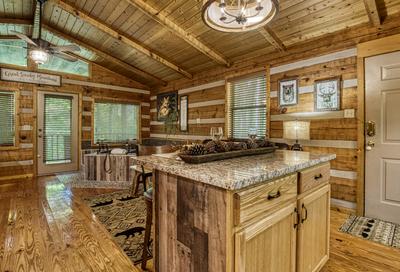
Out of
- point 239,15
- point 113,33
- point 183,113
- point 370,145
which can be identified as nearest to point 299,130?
point 370,145

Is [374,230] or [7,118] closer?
[374,230]

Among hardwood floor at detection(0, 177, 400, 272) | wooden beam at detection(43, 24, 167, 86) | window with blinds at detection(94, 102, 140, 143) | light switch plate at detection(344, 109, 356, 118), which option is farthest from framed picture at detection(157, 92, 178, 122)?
light switch plate at detection(344, 109, 356, 118)

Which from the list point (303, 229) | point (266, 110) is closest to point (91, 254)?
point (303, 229)

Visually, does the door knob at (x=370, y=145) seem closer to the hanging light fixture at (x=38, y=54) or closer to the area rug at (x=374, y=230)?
the area rug at (x=374, y=230)

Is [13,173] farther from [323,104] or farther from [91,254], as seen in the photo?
[323,104]

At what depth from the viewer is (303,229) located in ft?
4.88

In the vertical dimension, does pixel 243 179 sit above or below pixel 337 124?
below

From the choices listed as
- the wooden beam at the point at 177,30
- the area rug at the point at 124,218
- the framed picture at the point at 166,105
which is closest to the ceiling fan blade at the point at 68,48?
the wooden beam at the point at 177,30

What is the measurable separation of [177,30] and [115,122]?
399 cm

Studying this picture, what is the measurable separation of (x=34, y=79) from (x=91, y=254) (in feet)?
17.0

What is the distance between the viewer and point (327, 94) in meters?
3.31

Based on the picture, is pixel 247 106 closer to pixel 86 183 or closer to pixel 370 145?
pixel 370 145

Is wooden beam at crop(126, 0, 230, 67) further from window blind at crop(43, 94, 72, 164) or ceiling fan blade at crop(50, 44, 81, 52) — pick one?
window blind at crop(43, 94, 72, 164)

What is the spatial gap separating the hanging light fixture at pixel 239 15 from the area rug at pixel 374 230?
8.30 ft
